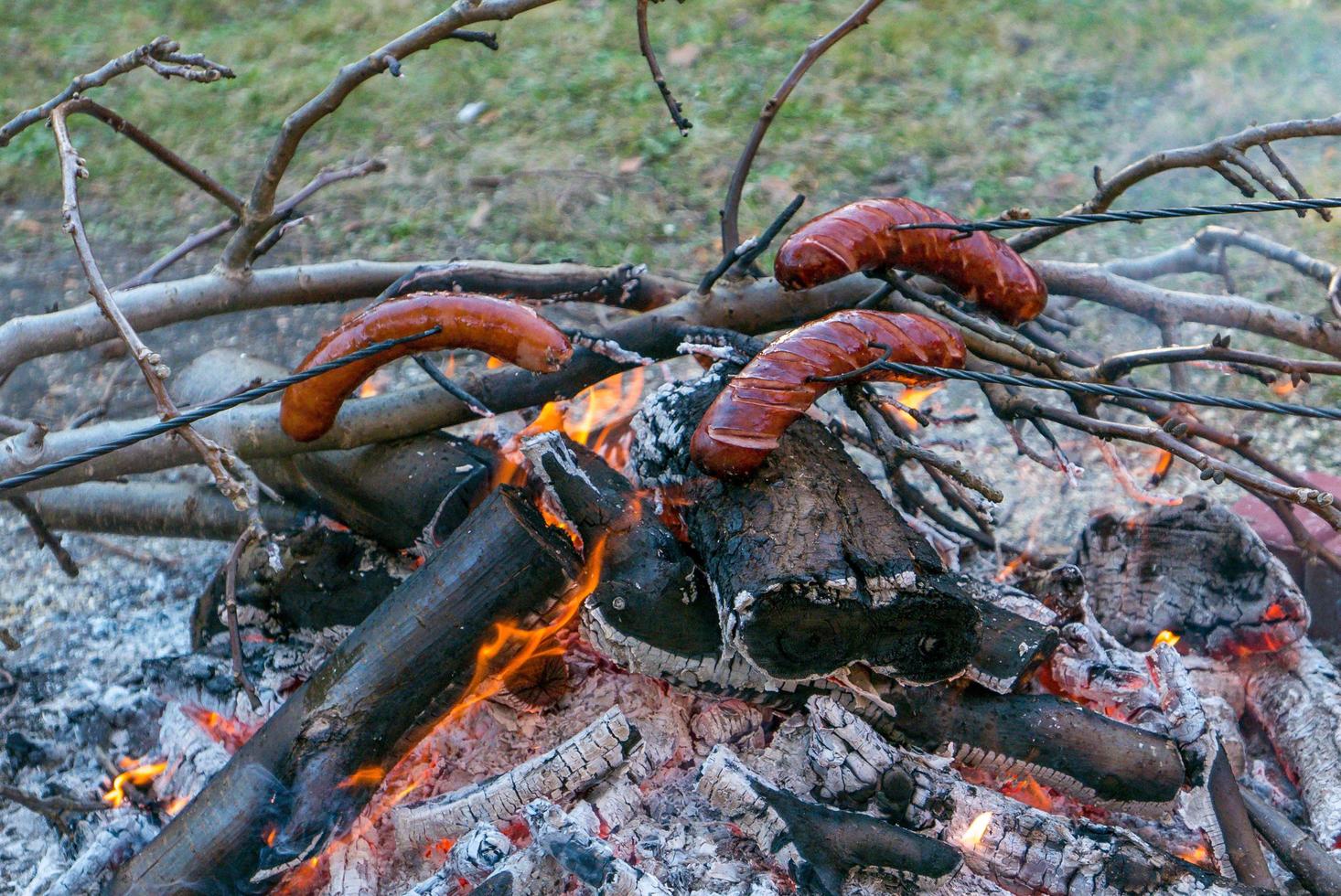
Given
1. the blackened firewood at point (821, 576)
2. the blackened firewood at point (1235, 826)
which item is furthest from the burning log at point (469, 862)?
the blackened firewood at point (1235, 826)

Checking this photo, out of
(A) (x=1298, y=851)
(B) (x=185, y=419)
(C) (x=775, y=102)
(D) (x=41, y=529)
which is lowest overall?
(D) (x=41, y=529)

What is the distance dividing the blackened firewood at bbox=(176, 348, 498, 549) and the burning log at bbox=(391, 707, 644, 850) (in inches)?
25.4

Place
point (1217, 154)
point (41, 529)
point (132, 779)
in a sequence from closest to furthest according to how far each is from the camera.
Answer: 1. point (132, 779)
2. point (1217, 154)
3. point (41, 529)

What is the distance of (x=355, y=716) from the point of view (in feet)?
7.61

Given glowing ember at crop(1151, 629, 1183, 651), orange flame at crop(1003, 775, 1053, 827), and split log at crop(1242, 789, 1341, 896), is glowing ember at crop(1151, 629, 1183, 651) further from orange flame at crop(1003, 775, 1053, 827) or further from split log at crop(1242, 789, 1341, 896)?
orange flame at crop(1003, 775, 1053, 827)

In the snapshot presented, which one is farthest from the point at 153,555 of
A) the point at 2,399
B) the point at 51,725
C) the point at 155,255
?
the point at 155,255

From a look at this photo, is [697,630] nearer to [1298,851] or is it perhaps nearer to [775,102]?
[1298,851]

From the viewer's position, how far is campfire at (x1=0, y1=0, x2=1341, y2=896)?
2.22 metres

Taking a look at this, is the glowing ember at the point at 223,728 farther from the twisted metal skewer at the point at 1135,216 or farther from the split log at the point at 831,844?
the twisted metal skewer at the point at 1135,216

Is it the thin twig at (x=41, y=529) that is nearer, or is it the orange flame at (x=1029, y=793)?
the orange flame at (x=1029, y=793)

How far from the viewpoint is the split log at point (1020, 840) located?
2244mm

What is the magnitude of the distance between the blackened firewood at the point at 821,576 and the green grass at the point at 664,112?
10.3 ft

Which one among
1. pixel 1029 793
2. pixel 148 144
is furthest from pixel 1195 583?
pixel 148 144

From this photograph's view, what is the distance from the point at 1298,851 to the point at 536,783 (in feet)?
5.54
